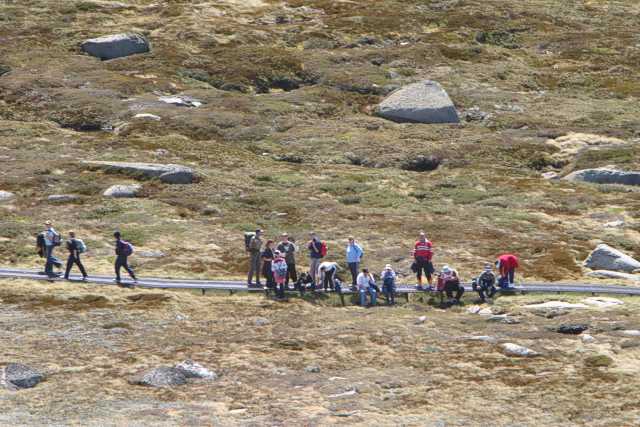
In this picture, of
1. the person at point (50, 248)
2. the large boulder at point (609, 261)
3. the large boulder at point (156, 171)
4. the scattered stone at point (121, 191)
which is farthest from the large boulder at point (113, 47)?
the large boulder at point (609, 261)

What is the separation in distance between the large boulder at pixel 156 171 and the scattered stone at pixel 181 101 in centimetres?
2218

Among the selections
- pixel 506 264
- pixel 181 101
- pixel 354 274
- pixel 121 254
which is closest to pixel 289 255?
pixel 354 274

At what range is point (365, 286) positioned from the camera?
43.1m

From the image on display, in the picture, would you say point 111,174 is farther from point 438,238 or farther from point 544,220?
point 544,220

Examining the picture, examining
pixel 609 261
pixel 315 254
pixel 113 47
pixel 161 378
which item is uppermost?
pixel 113 47

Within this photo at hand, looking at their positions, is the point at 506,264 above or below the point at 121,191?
below

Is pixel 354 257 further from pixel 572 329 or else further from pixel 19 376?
pixel 19 376

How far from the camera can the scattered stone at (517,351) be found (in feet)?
115

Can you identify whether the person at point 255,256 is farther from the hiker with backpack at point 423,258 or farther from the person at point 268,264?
the hiker with backpack at point 423,258

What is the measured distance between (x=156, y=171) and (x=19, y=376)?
117ft

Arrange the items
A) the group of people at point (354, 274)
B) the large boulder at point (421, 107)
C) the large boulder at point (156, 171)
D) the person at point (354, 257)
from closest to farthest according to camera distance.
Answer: the group of people at point (354, 274) < the person at point (354, 257) < the large boulder at point (156, 171) < the large boulder at point (421, 107)

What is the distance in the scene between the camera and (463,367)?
33.6 metres

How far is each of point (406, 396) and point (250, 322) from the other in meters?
10.5

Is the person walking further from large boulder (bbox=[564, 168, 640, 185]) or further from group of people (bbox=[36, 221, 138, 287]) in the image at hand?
large boulder (bbox=[564, 168, 640, 185])
